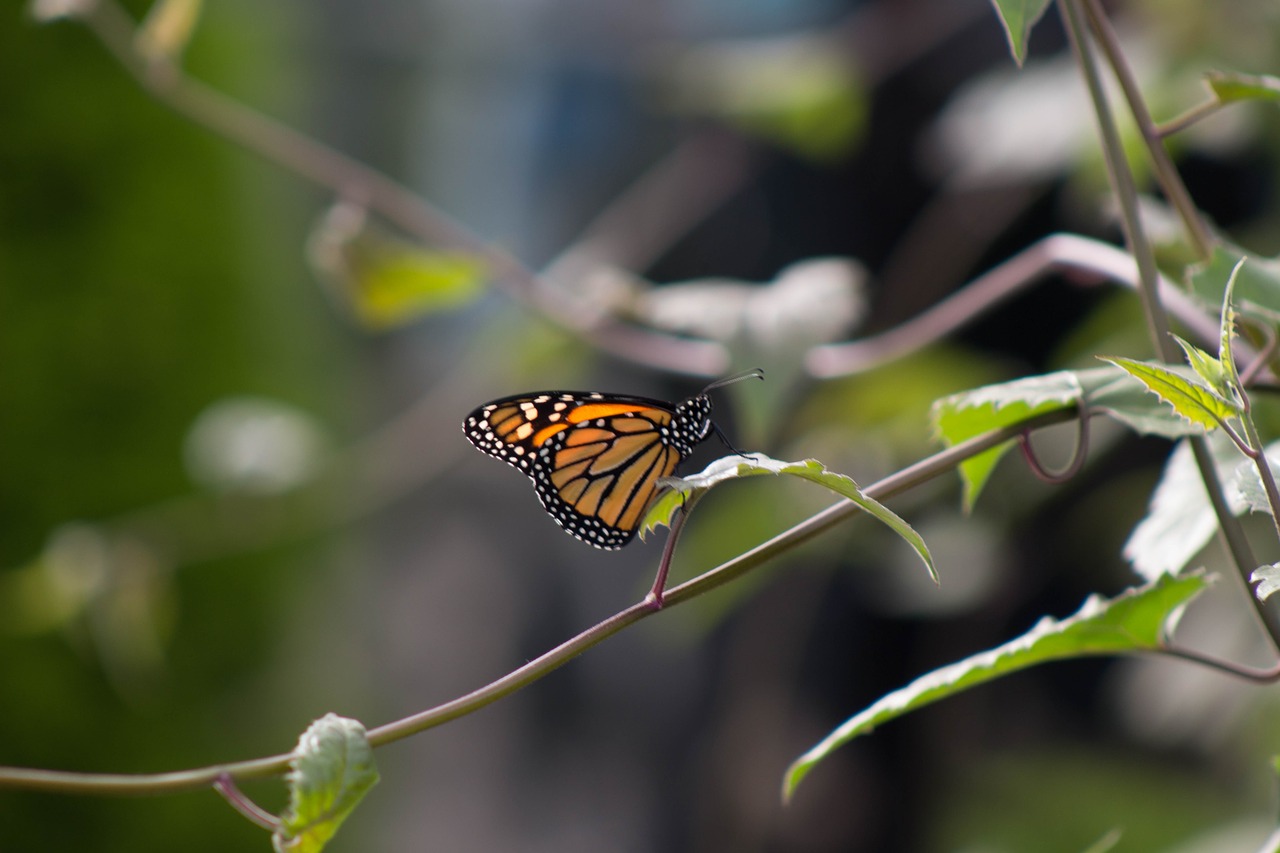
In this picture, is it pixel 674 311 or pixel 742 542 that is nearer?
pixel 674 311

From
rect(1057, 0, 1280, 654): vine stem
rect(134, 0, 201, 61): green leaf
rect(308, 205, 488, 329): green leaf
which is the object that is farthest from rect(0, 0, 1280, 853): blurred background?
rect(1057, 0, 1280, 654): vine stem

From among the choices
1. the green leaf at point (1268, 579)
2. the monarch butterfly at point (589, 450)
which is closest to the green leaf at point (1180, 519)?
the green leaf at point (1268, 579)

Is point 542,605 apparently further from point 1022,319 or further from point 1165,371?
point 1165,371

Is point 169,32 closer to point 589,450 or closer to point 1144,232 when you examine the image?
point 589,450

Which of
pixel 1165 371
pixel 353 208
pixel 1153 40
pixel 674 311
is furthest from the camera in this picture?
pixel 1153 40

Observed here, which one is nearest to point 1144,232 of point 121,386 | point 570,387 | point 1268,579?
point 1268,579

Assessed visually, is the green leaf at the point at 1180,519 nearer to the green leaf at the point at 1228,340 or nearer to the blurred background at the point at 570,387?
the green leaf at the point at 1228,340

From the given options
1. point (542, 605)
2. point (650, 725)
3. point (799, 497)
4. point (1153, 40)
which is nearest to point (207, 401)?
point (542, 605)
